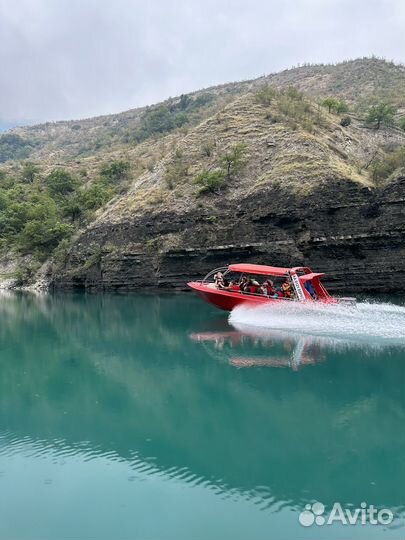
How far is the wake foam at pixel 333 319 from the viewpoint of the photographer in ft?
62.4

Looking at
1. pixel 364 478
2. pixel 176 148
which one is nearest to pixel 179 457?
pixel 364 478

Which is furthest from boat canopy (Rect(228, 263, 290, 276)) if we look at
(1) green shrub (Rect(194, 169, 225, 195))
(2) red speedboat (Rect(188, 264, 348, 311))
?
(1) green shrub (Rect(194, 169, 225, 195))

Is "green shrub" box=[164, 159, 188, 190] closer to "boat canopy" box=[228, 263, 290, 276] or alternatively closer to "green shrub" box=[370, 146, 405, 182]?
"green shrub" box=[370, 146, 405, 182]

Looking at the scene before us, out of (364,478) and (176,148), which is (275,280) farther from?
(364,478)

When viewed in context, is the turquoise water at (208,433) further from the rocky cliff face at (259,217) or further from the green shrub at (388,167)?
the green shrub at (388,167)

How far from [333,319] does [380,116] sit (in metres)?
41.1

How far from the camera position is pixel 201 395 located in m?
13.8

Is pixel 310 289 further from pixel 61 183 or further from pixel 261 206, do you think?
pixel 61 183

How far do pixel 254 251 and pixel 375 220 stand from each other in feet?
29.8
